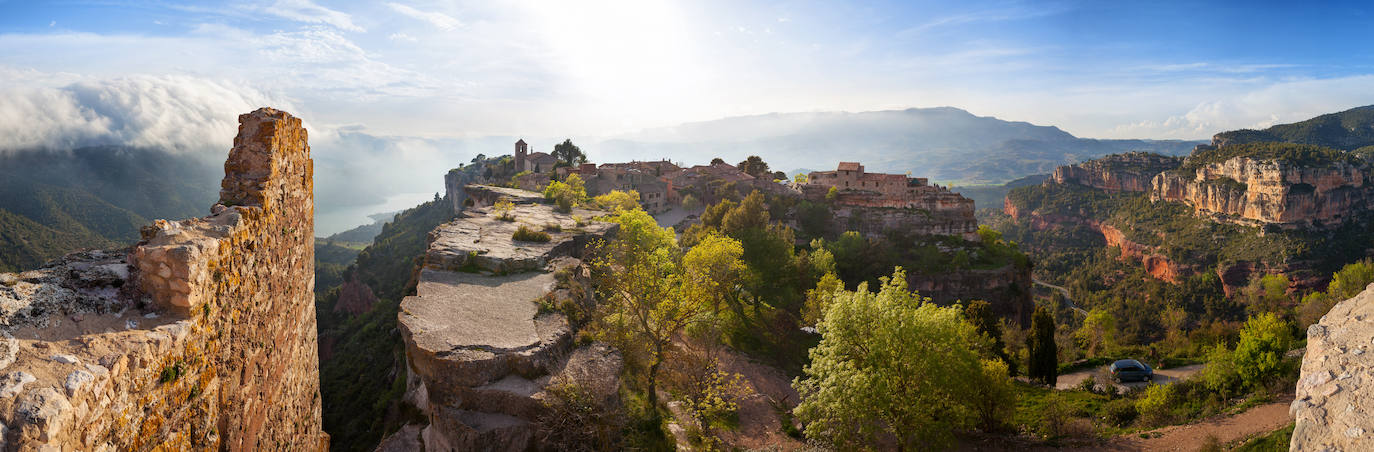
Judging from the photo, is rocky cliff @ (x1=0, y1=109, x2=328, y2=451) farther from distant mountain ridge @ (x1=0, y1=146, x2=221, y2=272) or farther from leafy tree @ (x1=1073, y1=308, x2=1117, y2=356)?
leafy tree @ (x1=1073, y1=308, x2=1117, y2=356)

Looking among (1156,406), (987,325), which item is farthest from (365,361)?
(1156,406)

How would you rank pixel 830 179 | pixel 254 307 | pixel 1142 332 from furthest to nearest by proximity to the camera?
1. pixel 830 179
2. pixel 1142 332
3. pixel 254 307

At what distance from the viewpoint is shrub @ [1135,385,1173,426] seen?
18.7 m

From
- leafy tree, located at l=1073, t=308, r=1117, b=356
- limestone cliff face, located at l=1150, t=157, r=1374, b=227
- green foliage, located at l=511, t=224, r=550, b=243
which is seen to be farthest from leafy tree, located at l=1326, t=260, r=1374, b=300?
limestone cliff face, located at l=1150, t=157, r=1374, b=227

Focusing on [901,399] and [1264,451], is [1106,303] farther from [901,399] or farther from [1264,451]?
[901,399]

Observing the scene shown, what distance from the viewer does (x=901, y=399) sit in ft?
48.8

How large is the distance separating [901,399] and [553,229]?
1838 cm

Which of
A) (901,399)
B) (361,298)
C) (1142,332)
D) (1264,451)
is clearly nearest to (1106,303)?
(1142,332)

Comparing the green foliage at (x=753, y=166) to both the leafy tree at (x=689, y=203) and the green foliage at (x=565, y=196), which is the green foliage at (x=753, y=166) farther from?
Answer: the green foliage at (x=565, y=196)

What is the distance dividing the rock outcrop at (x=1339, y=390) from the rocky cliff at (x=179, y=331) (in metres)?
9.94

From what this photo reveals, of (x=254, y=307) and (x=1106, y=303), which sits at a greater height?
(x=254, y=307)

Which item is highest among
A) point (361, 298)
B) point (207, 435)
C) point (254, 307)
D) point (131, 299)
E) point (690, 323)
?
point (131, 299)

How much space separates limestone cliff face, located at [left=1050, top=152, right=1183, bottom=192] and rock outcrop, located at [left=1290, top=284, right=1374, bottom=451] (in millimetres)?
162606

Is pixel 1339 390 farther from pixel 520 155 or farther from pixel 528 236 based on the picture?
pixel 520 155
